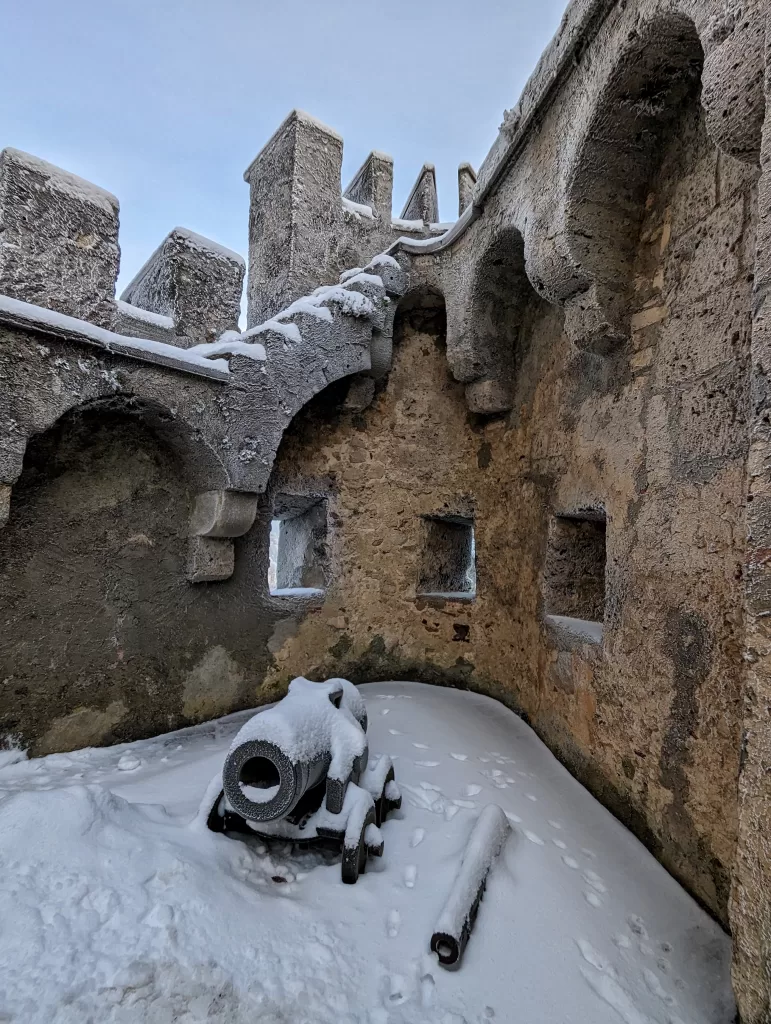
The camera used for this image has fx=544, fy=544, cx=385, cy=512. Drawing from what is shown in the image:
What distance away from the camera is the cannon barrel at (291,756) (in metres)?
2.02

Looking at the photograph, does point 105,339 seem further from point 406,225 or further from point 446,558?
point 406,225

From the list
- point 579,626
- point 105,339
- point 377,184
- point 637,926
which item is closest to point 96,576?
point 105,339

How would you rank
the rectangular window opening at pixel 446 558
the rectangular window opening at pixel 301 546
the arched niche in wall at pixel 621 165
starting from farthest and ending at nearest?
the rectangular window opening at pixel 446 558 < the rectangular window opening at pixel 301 546 < the arched niche in wall at pixel 621 165

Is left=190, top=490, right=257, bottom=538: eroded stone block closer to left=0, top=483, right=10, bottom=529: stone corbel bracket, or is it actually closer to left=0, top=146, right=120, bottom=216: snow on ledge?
left=0, top=483, right=10, bottom=529: stone corbel bracket

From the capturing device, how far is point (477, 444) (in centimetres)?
450

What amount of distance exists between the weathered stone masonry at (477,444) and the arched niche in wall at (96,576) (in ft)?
0.05

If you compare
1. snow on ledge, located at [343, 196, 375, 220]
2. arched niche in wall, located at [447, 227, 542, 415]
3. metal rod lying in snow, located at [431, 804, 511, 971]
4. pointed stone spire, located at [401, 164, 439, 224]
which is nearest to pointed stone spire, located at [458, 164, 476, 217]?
pointed stone spire, located at [401, 164, 439, 224]

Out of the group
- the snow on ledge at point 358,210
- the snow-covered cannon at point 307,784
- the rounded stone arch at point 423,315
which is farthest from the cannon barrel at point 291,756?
the snow on ledge at point 358,210

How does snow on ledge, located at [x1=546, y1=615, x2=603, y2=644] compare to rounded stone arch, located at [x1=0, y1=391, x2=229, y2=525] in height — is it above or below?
below

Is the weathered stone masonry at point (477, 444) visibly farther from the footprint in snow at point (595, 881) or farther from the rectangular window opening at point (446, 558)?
the footprint in snow at point (595, 881)

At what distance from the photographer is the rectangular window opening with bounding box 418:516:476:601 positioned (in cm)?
453

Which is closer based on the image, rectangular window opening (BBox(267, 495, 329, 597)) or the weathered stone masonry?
the weathered stone masonry

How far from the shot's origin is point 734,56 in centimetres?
162

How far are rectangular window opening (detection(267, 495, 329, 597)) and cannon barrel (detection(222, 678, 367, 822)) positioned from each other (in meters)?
1.66
